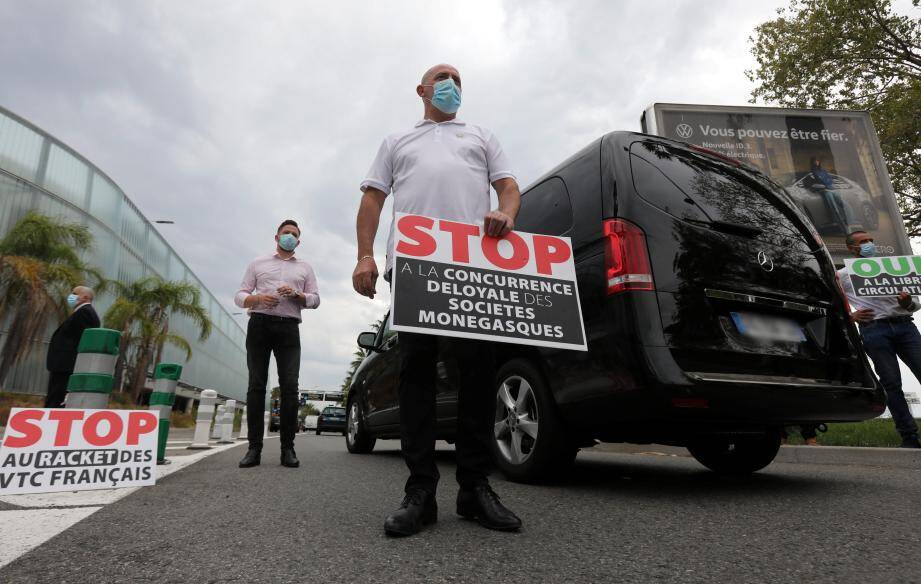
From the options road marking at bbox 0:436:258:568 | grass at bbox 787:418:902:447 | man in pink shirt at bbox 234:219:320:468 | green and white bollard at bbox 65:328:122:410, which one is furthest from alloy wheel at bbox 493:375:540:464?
grass at bbox 787:418:902:447

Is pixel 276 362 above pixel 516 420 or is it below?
above

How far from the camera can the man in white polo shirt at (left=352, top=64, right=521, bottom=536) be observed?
2206mm

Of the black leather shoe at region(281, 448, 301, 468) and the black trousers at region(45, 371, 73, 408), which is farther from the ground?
the black trousers at region(45, 371, 73, 408)

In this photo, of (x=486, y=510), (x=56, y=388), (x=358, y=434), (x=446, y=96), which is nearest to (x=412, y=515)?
(x=486, y=510)

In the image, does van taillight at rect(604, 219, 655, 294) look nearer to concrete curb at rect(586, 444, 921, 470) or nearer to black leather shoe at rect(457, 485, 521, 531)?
black leather shoe at rect(457, 485, 521, 531)

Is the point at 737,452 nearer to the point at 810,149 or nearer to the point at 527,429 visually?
the point at 527,429

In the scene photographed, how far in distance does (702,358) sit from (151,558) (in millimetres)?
2259

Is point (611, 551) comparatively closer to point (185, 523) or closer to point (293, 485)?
point (185, 523)

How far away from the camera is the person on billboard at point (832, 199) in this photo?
9734 millimetres

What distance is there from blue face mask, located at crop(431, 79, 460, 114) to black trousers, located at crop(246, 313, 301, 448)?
2.57 metres

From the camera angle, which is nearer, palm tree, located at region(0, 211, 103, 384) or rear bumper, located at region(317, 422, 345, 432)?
palm tree, located at region(0, 211, 103, 384)

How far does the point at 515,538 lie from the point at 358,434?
15.1ft

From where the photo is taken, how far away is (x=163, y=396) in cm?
438

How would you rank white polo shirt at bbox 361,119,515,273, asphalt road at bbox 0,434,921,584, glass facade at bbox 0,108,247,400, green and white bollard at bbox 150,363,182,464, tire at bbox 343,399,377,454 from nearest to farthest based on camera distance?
asphalt road at bbox 0,434,921,584, white polo shirt at bbox 361,119,515,273, green and white bollard at bbox 150,363,182,464, tire at bbox 343,399,377,454, glass facade at bbox 0,108,247,400
